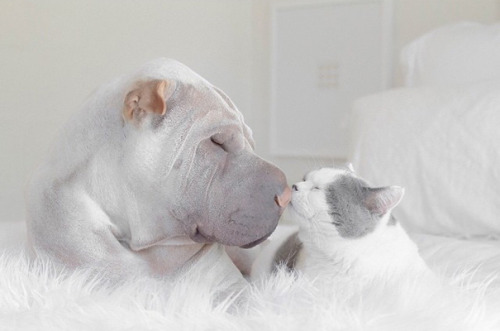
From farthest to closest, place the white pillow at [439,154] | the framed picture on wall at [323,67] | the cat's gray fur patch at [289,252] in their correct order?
the framed picture on wall at [323,67] < the white pillow at [439,154] < the cat's gray fur patch at [289,252]

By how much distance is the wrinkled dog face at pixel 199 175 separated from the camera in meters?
0.87

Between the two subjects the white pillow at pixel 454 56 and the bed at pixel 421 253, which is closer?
the bed at pixel 421 253

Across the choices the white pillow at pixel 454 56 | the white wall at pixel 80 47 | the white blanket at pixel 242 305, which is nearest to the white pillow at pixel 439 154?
the white pillow at pixel 454 56

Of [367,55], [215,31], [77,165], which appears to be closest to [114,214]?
[77,165]

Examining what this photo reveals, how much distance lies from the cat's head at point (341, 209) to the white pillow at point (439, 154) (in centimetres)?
48

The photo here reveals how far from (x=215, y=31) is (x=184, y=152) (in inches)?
88.3

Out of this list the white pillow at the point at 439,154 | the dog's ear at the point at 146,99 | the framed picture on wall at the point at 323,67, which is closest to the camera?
the dog's ear at the point at 146,99

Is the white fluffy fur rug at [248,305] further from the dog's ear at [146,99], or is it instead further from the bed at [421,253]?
the dog's ear at [146,99]

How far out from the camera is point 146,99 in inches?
33.2

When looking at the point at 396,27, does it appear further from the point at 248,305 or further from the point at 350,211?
the point at 248,305

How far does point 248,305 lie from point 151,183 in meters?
0.22

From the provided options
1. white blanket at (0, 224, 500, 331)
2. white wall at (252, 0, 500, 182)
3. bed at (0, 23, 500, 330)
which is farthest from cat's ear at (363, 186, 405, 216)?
white wall at (252, 0, 500, 182)

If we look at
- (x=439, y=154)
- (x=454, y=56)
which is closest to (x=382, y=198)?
(x=439, y=154)

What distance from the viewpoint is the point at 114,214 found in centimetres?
A: 91
